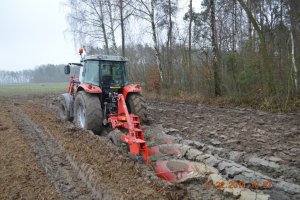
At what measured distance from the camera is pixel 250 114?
10992mm

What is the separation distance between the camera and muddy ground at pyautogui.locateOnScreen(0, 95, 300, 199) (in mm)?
4801

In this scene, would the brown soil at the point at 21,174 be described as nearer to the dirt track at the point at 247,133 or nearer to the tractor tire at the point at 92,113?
the tractor tire at the point at 92,113

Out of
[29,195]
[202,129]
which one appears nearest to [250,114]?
[202,129]

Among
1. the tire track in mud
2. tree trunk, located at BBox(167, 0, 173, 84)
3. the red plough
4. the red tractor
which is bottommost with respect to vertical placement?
the tire track in mud

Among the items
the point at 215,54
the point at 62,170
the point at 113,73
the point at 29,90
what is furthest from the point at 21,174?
the point at 29,90

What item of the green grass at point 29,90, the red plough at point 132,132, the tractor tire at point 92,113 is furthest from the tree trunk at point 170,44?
the green grass at point 29,90

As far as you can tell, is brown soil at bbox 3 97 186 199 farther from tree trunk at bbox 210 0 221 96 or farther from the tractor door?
tree trunk at bbox 210 0 221 96

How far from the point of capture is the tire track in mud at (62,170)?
4.84m

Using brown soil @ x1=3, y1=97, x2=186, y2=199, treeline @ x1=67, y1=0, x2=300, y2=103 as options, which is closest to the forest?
treeline @ x1=67, y1=0, x2=300, y2=103

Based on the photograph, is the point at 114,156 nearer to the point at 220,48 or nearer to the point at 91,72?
the point at 91,72

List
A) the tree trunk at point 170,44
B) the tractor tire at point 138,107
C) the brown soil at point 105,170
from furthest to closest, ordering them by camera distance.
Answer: the tree trunk at point 170,44
the tractor tire at point 138,107
the brown soil at point 105,170

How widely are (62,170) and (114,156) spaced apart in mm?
979

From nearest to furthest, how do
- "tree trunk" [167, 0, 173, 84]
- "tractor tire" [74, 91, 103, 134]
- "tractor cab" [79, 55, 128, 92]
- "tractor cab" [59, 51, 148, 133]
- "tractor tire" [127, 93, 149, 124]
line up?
"tractor tire" [74, 91, 103, 134] → "tractor cab" [59, 51, 148, 133] → "tractor tire" [127, 93, 149, 124] → "tractor cab" [79, 55, 128, 92] → "tree trunk" [167, 0, 173, 84]

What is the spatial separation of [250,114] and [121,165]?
6557mm
